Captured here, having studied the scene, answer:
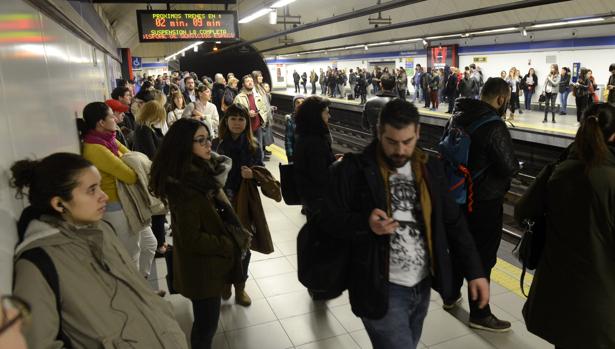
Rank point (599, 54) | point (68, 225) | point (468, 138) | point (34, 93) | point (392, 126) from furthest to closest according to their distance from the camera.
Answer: point (599, 54) → point (468, 138) → point (34, 93) → point (392, 126) → point (68, 225)

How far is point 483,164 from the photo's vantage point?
329 cm

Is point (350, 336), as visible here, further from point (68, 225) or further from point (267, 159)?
point (267, 159)

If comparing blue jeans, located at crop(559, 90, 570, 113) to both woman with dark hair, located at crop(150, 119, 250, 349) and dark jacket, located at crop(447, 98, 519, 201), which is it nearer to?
dark jacket, located at crop(447, 98, 519, 201)

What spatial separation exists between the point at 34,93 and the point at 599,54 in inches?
780

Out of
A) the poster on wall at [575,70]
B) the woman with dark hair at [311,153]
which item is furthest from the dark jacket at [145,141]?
the poster on wall at [575,70]

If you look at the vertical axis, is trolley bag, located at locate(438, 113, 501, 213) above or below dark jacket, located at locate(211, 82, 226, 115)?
below

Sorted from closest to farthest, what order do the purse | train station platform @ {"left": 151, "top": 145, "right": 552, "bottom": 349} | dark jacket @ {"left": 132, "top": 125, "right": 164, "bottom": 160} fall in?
train station platform @ {"left": 151, "top": 145, "right": 552, "bottom": 349}, the purse, dark jacket @ {"left": 132, "top": 125, "right": 164, "bottom": 160}

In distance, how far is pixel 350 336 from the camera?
342 centimetres

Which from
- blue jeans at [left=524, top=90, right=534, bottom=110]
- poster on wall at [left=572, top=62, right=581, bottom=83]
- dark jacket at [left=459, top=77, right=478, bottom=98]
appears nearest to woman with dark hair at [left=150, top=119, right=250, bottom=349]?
dark jacket at [left=459, top=77, right=478, bottom=98]

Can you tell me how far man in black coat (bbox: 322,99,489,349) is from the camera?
6.55 ft

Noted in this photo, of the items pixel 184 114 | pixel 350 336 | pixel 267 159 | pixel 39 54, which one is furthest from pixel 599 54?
pixel 39 54

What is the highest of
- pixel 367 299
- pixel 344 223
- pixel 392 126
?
pixel 392 126

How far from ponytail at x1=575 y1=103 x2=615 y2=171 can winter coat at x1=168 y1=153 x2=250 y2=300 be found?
180cm

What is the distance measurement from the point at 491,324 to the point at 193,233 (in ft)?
7.53
